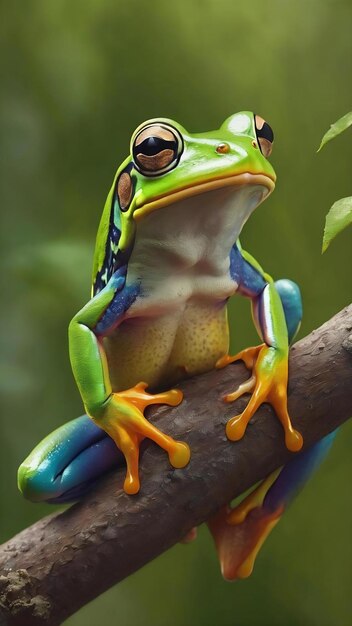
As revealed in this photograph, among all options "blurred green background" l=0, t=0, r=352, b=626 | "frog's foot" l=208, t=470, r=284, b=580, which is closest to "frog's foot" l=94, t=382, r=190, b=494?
"frog's foot" l=208, t=470, r=284, b=580

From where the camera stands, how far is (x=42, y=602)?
1.08 metres

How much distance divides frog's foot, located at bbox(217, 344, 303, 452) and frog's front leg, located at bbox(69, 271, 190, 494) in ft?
0.27

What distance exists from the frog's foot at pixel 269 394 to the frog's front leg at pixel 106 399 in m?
0.08

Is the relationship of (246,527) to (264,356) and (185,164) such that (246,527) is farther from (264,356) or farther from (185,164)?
(185,164)

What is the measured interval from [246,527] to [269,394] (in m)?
0.30

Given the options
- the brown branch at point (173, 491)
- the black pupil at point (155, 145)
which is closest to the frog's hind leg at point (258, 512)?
the brown branch at point (173, 491)

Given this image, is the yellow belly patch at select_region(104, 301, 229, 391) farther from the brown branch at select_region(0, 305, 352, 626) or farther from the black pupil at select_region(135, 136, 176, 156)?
the black pupil at select_region(135, 136, 176, 156)

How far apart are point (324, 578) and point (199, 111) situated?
1230 millimetres

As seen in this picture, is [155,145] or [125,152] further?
[125,152]

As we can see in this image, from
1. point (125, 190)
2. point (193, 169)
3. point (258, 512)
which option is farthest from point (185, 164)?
point (258, 512)

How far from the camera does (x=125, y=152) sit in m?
1.90

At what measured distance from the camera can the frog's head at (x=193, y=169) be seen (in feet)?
3.18

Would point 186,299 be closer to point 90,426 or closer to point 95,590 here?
point 90,426

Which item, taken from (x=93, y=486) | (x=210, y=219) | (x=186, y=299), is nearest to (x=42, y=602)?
(x=93, y=486)
